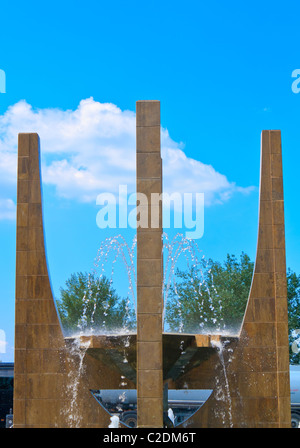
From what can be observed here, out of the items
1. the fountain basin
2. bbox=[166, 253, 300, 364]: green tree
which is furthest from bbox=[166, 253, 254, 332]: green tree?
the fountain basin

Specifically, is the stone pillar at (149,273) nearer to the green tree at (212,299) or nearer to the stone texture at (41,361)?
the stone texture at (41,361)

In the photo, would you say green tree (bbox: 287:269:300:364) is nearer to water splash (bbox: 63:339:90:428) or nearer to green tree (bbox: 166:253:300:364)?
green tree (bbox: 166:253:300:364)

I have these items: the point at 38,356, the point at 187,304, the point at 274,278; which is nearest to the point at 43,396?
the point at 38,356

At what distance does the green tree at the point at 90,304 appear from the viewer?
25.6 meters

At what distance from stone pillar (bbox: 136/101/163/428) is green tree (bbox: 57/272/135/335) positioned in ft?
52.2

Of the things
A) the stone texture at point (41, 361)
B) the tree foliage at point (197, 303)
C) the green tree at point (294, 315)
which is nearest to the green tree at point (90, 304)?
the tree foliage at point (197, 303)

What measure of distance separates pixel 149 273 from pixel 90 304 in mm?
19156

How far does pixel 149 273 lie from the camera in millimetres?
8664

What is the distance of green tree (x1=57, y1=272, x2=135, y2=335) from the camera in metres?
25.6

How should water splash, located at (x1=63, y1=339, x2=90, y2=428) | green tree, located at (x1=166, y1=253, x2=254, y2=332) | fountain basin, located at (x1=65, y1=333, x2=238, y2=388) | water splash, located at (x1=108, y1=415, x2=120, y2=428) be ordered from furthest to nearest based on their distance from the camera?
green tree, located at (x1=166, y1=253, x2=254, y2=332), water splash, located at (x1=63, y1=339, x2=90, y2=428), water splash, located at (x1=108, y1=415, x2=120, y2=428), fountain basin, located at (x1=65, y1=333, x2=238, y2=388)

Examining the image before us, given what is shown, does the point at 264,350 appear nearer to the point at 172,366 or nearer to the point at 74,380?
the point at 172,366

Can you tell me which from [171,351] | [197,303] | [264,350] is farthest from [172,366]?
[197,303]

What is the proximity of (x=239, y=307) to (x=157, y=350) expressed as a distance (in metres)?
17.4

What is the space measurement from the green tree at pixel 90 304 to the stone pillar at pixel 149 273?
52.2 feet
